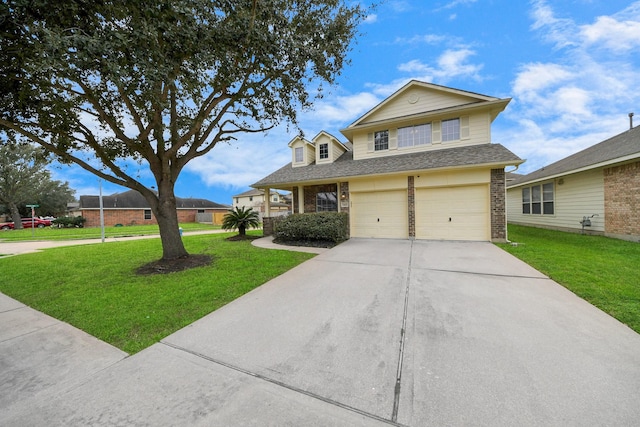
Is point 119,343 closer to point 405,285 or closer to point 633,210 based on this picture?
point 405,285

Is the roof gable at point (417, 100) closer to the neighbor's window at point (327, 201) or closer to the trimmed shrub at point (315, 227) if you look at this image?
the neighbor's window at point (327, 201)

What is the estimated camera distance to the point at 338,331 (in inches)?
124

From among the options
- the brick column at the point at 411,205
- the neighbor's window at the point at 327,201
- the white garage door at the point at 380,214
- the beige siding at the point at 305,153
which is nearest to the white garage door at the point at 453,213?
the brick column at the point at 411,205

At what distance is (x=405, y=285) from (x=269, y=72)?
6.15 meters

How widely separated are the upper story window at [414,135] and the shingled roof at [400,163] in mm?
581

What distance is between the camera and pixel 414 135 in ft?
37.8

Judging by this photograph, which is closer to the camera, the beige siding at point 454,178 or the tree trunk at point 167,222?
the tree trunk at point 167,222

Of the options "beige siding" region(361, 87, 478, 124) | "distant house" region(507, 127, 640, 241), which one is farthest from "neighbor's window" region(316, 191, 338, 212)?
"distant house" region(507, 127, 640, 241)

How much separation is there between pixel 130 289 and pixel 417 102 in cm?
1240

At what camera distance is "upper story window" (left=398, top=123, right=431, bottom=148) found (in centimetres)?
1128

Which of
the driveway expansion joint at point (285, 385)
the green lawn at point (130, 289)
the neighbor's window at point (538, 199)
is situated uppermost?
the neighbor's window at point (538, 199)

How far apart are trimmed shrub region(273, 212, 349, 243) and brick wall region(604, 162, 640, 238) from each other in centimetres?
1014

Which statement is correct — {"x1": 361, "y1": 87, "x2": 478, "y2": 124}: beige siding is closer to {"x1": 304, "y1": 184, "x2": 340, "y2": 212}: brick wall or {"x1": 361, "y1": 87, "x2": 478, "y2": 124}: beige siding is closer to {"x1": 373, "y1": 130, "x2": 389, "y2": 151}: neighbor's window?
{"x1": 373, "y1": 130, "x2": 389, "y2": 151}: neighbor's window

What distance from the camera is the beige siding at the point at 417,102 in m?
10.9
